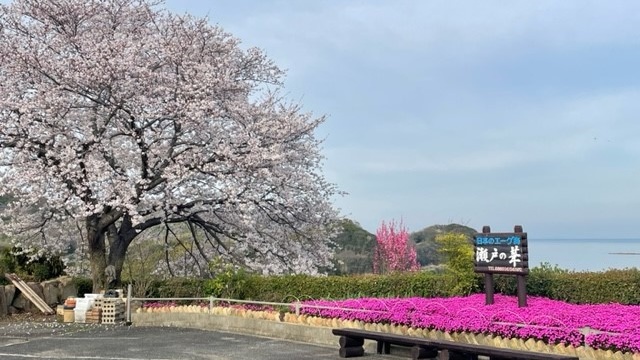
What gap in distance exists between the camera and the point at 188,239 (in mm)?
25125

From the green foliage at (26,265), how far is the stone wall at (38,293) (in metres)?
0.51

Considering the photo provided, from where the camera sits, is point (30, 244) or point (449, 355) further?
point (30, 244)

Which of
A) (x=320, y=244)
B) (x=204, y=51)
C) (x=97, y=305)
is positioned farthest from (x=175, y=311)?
(x=204, y=51)

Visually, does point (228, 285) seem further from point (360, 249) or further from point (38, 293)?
point (360, 249)

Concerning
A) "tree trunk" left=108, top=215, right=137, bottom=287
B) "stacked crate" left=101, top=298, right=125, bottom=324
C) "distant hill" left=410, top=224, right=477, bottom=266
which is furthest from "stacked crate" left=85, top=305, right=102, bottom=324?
"distant hill" left=410, top=224, right=477, bottom=266

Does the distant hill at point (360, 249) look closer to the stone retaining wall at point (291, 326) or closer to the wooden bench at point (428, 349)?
the stone retaining wall at point (291, 326)

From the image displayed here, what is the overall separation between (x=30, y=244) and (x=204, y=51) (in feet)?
27.2

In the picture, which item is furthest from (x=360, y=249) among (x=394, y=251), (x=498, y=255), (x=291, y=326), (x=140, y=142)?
(x=498, y=255)

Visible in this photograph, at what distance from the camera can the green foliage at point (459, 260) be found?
12.8 meters

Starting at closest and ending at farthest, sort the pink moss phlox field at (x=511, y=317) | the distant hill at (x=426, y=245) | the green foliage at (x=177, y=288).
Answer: the pink moss phlox field at (x=511, y=317)
the green foliage at (x=177, y=288)
the distant hill at (x=426, y=245)

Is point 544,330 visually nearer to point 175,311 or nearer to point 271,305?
point 271,305

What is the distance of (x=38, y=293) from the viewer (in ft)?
64.5

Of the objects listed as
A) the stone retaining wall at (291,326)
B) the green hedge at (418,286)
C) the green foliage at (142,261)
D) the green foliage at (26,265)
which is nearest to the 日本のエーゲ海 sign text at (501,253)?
the stone retaining wall at (291,326)

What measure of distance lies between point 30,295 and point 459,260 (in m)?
13.1
